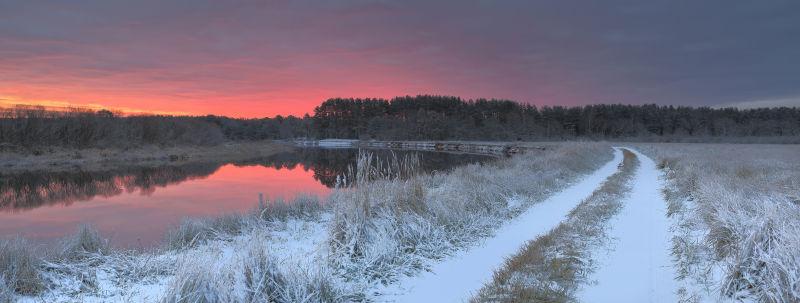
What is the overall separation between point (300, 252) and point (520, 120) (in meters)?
114

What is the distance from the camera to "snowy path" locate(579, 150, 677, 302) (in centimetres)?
544

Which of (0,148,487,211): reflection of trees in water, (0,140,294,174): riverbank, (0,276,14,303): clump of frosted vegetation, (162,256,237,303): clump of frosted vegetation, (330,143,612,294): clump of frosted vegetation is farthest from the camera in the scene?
(0,140,294,174): riverbank

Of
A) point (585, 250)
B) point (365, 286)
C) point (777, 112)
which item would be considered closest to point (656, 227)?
point (585, 250)

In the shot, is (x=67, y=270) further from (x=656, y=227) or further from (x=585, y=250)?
(x=656, y=227)

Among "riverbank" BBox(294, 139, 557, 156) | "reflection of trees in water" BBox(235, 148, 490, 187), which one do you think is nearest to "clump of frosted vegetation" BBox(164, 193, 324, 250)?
"reflection of trees in water" BBox(235, 148, 490, 187)

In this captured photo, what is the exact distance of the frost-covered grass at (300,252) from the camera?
5.11 metres

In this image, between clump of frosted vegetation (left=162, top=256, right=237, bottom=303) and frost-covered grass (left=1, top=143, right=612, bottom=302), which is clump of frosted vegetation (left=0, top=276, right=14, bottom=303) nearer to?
frost-covered grass (left=1, top=143, right=612, bottom=302)

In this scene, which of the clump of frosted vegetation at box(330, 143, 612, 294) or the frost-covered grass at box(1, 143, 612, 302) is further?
the clump of frosted vegetation at box(330, 143, 612, 294)

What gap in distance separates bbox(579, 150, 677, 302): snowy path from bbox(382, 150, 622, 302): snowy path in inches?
53.1

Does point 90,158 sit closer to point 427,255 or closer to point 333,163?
point 333,163

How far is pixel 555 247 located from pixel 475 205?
3.26 meters

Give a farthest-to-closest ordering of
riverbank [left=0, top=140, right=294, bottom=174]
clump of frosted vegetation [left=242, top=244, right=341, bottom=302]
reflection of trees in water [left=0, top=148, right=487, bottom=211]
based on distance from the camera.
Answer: riverbank [left=0, top=140, right=294, bottom=174]
reflection of trees in water [left=0, top=148, right=487, bottom=211]
clump of frosted vegetation [left=242, top=244, right=341, bottom=302]

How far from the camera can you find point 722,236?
20.7 feet

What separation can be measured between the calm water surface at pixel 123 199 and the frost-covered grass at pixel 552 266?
23.3 feet
